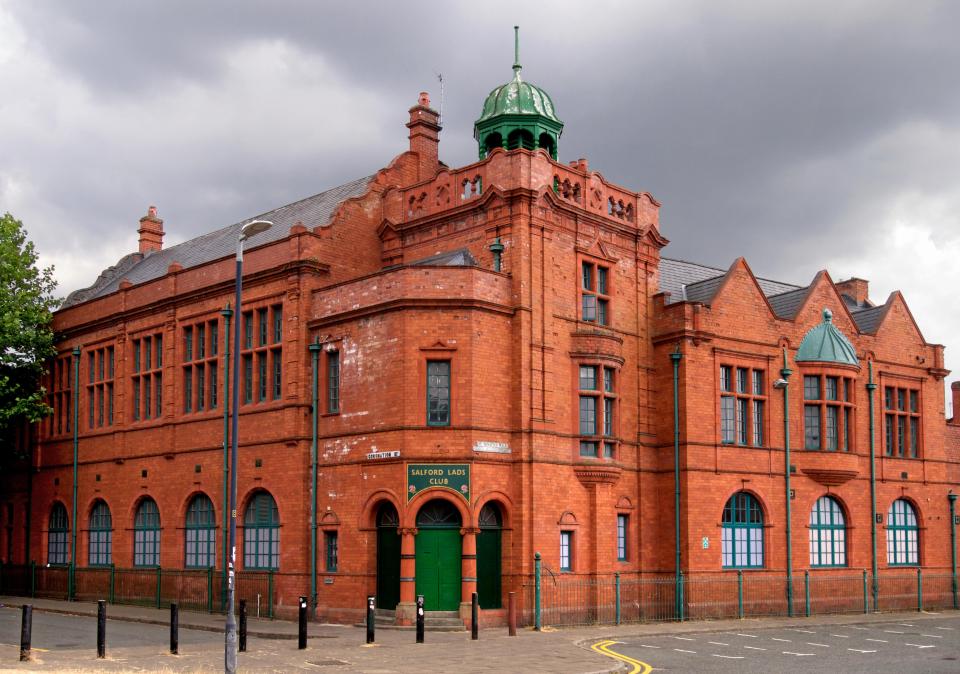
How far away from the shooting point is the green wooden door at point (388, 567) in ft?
100

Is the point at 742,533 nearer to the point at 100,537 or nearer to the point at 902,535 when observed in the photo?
the point at 902,535

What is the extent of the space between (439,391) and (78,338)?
19.9 meters

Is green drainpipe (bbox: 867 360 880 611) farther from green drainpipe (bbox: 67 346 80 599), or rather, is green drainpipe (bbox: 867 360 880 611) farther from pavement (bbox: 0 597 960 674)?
green drainpipe (bbox: 67 346 80 599)

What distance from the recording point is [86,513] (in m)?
42.6

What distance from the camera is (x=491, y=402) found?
3100cm

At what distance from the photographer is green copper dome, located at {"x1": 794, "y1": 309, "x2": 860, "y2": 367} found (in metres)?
38.3

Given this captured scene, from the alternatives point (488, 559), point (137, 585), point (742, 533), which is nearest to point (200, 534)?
point (137, 585)

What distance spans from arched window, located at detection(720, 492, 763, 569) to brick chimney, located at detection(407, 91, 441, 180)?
49.0 feet

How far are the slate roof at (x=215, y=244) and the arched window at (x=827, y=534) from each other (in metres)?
18.8

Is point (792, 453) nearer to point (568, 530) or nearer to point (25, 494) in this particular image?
point (568, 530)

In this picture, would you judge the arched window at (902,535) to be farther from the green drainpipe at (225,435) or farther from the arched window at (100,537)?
the arched window at (100,537)

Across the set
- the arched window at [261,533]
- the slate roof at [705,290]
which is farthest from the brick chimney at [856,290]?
the arched window at [261,533]

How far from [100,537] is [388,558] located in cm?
1622

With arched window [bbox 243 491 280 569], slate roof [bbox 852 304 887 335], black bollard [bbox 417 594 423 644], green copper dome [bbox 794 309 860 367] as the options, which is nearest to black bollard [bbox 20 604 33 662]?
black bollard [bbox 417 594 423 644]
